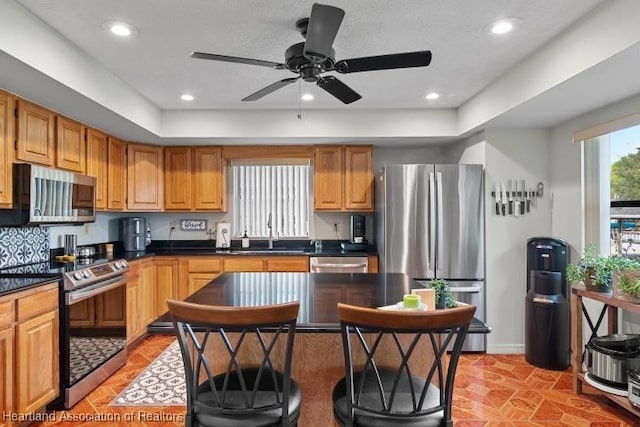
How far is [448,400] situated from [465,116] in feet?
10.4

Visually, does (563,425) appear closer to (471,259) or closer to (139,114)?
(471,259)

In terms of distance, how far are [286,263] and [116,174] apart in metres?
2.09

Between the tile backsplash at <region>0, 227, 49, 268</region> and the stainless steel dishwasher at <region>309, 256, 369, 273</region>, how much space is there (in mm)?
2573

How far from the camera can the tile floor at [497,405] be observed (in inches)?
94.3

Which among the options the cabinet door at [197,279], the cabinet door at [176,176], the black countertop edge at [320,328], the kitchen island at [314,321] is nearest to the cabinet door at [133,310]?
the cabinet door at [197,279]

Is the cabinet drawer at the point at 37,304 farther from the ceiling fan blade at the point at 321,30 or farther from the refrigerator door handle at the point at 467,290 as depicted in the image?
the refrigerator door handle at the point at 467,290

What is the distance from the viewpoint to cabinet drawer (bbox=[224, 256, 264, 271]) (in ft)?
13.6

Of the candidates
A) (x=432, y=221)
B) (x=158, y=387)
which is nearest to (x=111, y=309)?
(x=158, y=387)

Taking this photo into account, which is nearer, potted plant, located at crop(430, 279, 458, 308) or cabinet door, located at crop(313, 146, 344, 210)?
potted plant, located at crop(430, 279, 458, 308)

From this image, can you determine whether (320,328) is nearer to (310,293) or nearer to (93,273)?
(310,293)

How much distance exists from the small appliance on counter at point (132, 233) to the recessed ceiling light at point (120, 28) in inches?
103

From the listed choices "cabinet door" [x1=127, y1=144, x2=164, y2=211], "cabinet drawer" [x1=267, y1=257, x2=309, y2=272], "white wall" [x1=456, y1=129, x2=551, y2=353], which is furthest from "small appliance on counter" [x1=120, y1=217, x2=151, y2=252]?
"white wall" [x1=456, y1=129, x2=551, y2=353]

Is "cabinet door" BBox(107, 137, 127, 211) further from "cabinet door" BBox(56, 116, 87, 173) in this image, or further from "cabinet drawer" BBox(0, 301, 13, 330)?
"cabinet drawer" BBox(0, 301, 13, 330)

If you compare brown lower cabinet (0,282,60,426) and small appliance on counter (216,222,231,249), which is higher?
small appliance on counter (216,222,231,249)
